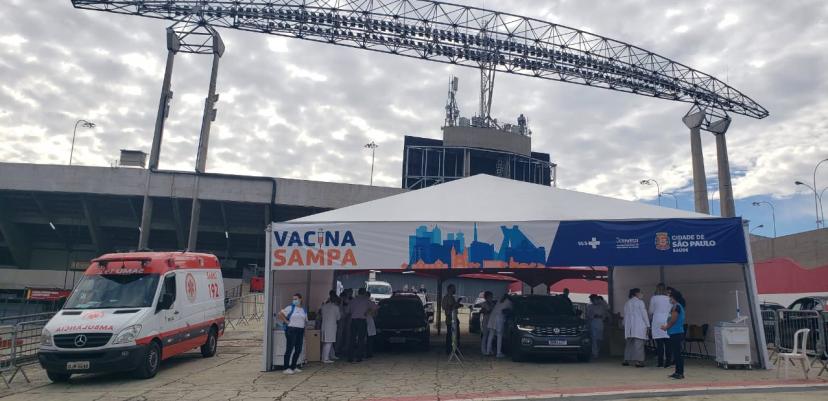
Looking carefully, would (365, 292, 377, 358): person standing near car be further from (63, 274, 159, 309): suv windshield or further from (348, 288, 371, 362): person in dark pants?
(63, 274, 159, 309): suv windshield

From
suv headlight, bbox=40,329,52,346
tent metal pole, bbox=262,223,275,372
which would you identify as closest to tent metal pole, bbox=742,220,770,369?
tent metal pole, bbox=262,223,275,372

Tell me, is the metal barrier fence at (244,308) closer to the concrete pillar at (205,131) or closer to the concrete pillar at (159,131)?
the concrete pillar at (205,131)

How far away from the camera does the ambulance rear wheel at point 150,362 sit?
11.1m

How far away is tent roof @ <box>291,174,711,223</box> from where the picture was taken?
12898 millimetres

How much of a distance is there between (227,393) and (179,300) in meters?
3.48

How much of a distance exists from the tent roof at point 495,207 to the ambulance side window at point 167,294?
296cm

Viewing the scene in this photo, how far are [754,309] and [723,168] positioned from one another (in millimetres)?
43160

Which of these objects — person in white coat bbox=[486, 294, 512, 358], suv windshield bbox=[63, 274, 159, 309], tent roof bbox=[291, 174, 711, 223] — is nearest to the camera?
suv windshield bbox=[63, 274, 159, 309]

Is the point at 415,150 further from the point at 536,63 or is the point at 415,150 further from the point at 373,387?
the point at 373,387

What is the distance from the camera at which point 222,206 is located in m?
36.8

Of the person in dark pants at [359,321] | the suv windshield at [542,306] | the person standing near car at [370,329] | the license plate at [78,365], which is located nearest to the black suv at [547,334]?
the suv windshield at [542,306]

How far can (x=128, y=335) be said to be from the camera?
10773mm

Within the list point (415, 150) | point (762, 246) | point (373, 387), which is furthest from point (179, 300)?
point (415, 150)

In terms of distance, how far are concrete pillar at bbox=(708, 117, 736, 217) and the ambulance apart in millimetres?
46130
